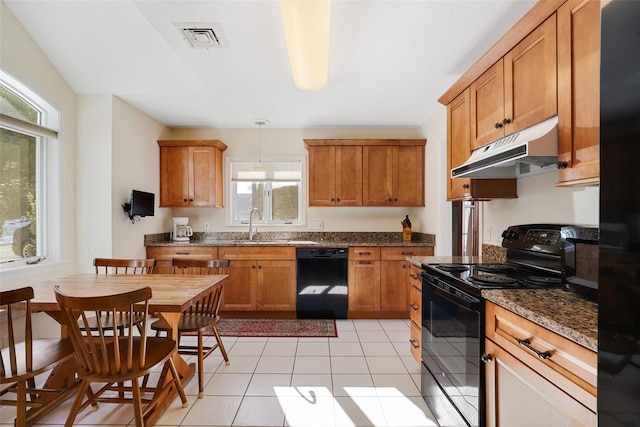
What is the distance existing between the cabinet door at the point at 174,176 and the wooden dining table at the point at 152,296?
5.44 ft

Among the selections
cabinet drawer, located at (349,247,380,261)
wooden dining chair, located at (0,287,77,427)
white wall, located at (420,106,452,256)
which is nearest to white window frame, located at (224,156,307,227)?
cabinet drawer, located at (349,247,380,261)

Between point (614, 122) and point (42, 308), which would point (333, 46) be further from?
point (42, 308)

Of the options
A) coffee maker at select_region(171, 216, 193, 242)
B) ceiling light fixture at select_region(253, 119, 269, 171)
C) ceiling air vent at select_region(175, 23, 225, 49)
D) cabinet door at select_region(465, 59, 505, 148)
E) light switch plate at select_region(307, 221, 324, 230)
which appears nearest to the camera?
cabinet door at select_region(465, 59, 505, 148)

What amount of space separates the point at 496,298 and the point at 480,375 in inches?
15.9

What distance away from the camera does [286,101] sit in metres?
3.39

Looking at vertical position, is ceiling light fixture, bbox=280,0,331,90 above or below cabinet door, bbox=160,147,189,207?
above

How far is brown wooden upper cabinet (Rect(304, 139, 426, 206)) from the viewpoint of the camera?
407 cm

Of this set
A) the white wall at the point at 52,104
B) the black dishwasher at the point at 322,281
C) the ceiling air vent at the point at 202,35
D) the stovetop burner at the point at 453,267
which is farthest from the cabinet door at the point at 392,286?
the white wall at the point at 52,104

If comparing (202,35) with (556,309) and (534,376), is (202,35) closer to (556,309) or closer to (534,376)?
(556,309)

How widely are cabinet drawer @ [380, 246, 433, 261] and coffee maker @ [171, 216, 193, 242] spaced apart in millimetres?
2561

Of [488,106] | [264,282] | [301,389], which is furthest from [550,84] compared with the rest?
[264,282]

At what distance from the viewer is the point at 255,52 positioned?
2398 mm

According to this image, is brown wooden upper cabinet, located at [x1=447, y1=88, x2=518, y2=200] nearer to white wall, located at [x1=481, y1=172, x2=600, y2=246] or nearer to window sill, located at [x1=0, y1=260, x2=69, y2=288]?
white wall, located at [x1=481, y1=172, x2=600, y2=246]

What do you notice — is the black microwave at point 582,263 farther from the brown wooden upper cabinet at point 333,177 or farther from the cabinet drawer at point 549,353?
the brown wooden upper cabinet at point 333,177
